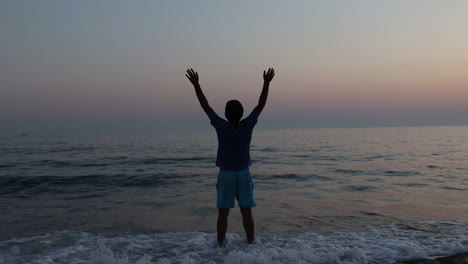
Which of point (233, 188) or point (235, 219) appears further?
point (235, 219)

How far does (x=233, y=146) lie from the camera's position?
4488 millimetres

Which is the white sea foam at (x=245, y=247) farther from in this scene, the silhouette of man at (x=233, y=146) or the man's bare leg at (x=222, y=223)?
the silhouette of man at (x=233, y=146)

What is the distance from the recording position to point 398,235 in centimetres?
562

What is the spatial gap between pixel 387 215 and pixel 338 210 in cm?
107

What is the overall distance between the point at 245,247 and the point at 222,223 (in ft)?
1.66

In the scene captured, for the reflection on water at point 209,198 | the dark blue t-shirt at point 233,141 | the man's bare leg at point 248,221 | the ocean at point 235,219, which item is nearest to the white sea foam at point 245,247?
the ocean at point 235,219

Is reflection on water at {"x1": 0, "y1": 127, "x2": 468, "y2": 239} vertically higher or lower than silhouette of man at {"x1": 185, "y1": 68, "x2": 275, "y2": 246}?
lower

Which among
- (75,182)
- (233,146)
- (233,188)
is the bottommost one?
(75,182)

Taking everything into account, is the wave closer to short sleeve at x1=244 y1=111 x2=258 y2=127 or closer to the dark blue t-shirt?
the dark blue t-shirt

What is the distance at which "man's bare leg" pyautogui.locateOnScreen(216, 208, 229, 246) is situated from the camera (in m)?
4.63

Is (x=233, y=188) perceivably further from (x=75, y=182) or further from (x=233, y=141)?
(x=75, y=182)

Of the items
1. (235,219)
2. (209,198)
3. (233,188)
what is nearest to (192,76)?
(233,188)

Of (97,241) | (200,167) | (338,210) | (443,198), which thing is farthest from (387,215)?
(200,167)

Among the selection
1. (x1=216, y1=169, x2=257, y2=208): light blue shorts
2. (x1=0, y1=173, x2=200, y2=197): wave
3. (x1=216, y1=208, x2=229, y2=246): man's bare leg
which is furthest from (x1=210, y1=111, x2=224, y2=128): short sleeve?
(x1=0, y1=173, x2=200, y2=197): wave
